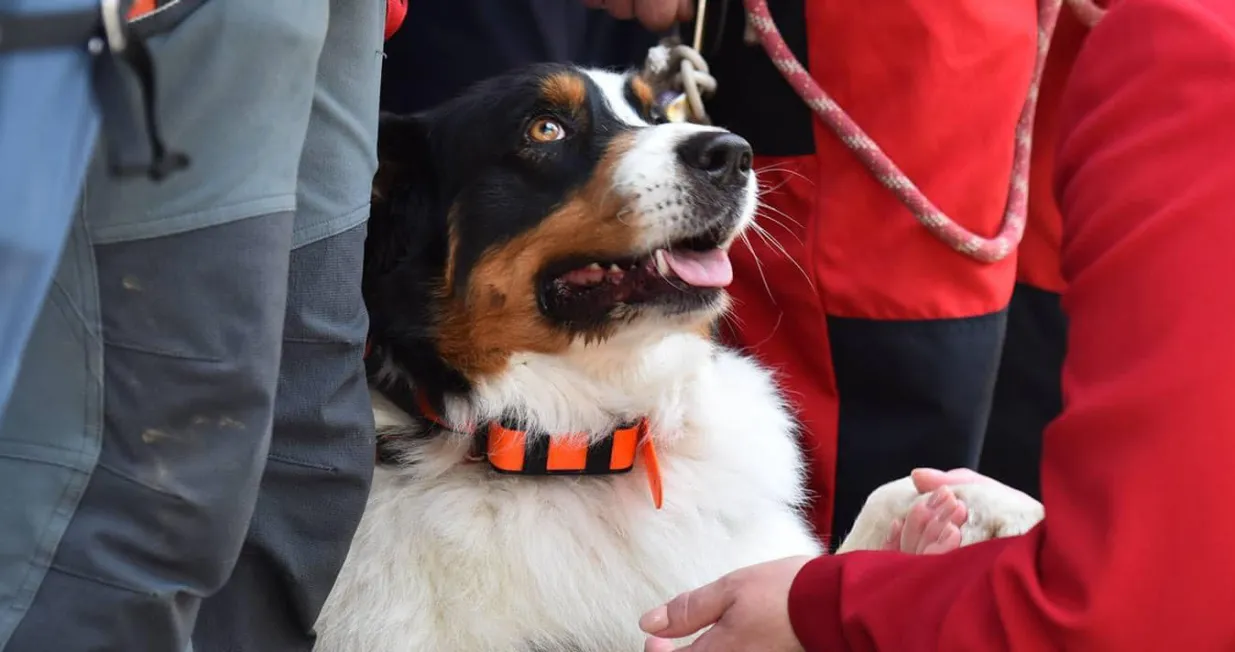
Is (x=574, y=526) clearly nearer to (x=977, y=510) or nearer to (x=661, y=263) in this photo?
(x=661, y=263)

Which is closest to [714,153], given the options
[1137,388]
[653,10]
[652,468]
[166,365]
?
[653,10]

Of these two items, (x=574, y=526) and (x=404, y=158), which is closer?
(x=574, y=526)

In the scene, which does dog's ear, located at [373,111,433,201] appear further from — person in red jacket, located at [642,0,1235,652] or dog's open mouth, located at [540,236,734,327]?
person in red jacket, located at [642,0,1235,652]

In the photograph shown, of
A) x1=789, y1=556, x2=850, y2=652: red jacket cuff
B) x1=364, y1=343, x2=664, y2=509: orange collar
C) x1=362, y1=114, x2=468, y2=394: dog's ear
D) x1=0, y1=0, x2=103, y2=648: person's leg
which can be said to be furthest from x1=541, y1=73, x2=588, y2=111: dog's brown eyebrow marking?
x1=0, y1=0, x2=103, y2=648: person's leg

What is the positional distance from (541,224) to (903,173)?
0.71 m

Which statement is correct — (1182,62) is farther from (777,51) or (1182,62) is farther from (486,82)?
(486,82)

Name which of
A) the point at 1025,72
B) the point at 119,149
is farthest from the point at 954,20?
the point at 119,149

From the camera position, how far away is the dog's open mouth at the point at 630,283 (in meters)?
1.88

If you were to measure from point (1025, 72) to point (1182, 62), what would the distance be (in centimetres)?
103

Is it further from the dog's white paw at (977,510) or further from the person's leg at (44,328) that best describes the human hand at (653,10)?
the person's leg at (44,328)

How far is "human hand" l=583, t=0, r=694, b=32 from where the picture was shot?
2.14 metres

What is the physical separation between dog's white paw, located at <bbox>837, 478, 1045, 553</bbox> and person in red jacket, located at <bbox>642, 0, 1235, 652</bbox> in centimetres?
51

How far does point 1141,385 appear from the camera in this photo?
1.01 metres

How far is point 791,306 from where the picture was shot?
7.33 ft
